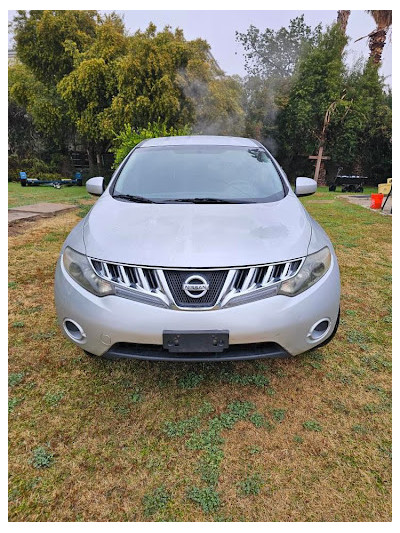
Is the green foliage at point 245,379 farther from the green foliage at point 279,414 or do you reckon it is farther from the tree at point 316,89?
the tree at point 316,89

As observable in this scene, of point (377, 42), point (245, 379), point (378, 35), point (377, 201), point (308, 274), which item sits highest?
point (378, 35)

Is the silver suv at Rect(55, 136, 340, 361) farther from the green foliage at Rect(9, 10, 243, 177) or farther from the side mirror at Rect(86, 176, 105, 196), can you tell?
the green foliage at Rect(9, 10, 243, 177)

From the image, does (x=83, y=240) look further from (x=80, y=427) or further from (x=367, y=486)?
(x=367, y=486)

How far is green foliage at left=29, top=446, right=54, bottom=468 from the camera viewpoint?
1.62 meters

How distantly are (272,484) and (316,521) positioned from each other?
209mm

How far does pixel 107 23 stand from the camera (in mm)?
12945

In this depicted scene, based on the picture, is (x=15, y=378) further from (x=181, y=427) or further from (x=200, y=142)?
(x=200, y=142)

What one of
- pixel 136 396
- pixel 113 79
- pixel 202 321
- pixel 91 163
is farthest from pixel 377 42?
pixel 136 396

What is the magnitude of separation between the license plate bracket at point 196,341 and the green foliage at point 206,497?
1.93 ft

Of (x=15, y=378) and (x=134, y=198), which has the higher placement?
(x=134, y=198)

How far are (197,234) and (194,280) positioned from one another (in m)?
0.31

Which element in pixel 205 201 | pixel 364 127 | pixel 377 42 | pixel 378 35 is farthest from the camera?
pixel 377 42

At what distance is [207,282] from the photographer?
177cm

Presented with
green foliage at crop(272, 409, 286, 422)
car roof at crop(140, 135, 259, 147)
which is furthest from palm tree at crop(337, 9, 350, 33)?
green foliage at crop(272, 409, 286, 422)
